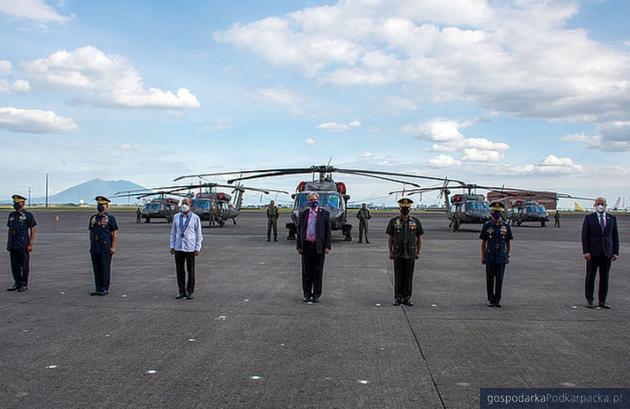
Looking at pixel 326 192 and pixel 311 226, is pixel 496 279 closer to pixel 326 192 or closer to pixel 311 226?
pixel 311 226

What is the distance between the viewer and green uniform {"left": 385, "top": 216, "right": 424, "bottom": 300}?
9688 millimetres

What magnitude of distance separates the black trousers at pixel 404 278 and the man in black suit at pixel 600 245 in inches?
115

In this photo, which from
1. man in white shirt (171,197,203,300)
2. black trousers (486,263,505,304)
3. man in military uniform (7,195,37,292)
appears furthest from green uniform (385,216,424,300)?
man in military uniform (7,195,37,292)

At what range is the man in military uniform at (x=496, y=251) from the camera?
374 inches

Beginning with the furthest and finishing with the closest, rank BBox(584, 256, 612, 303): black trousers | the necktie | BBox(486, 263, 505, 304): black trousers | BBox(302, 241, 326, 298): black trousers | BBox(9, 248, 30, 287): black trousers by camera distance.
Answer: BBox(9, 248, 30, 287): black trousers < the necktie < BBox(302, 241, 326, 298): black trousers < BBox(584, 256, 612, 303): black trousers < BBox(486, 263, 505, 304): black trousers

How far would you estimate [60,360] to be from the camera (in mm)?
6035

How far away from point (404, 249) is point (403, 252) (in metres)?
0.06

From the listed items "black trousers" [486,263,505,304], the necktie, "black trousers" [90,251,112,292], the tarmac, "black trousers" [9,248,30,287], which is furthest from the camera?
"black trousers" [9,248,30,287]

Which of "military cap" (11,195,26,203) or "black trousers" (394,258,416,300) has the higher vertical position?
"military cap" (11,195,26,203)

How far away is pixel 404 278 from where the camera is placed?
9680mm

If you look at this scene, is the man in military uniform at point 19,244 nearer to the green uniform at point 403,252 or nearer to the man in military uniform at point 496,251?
the green uniform at point 403,252

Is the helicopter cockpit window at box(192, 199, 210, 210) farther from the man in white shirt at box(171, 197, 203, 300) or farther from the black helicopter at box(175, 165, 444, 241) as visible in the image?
the man in white shirt at box(171, 197, 203, 300)

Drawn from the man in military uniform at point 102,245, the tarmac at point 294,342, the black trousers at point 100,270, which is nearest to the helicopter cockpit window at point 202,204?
the tarmac at point 294,342

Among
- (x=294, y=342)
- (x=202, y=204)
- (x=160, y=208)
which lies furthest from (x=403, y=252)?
(x=160, y=208)
